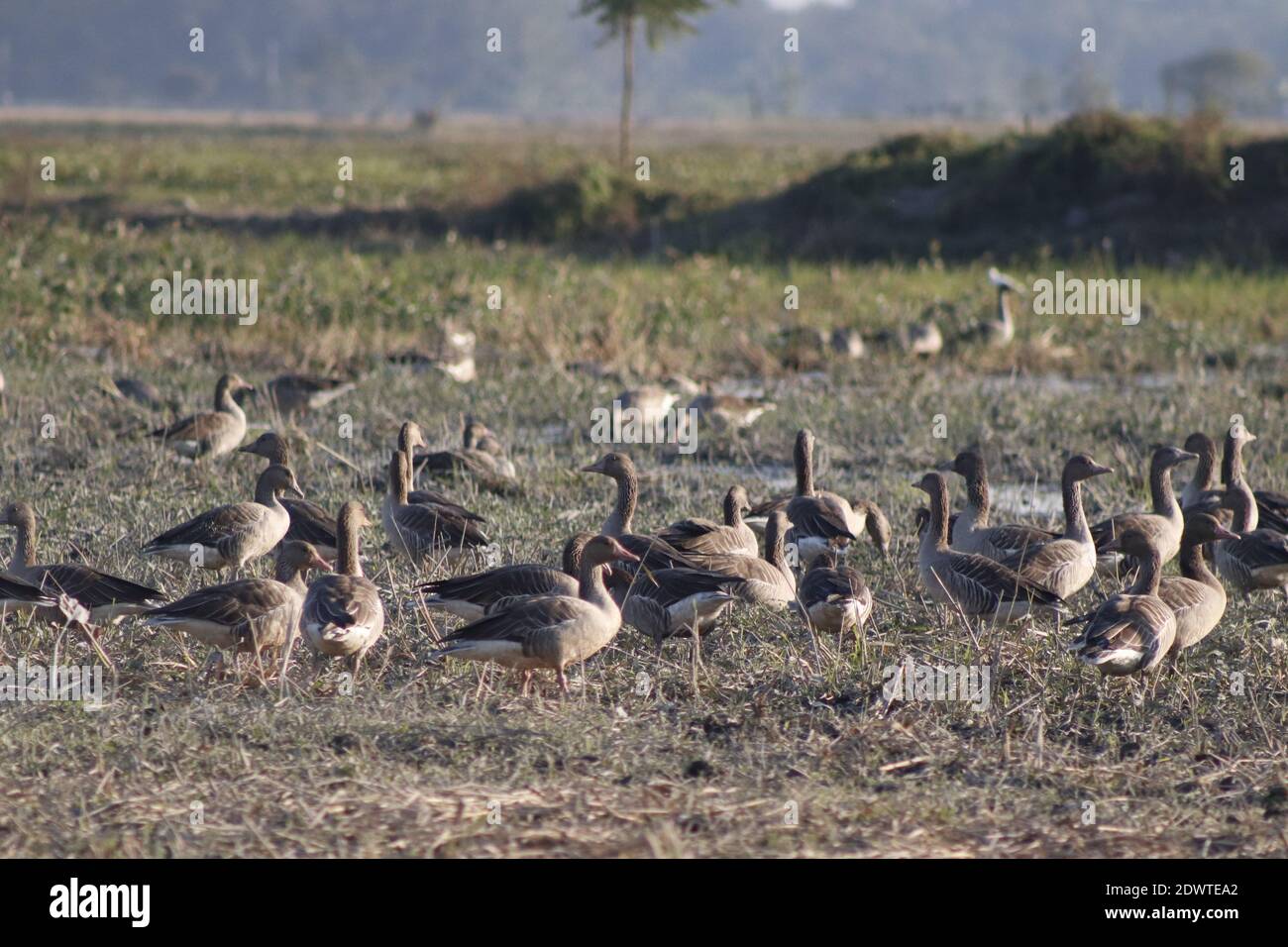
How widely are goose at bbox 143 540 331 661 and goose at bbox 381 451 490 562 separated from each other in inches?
66.0

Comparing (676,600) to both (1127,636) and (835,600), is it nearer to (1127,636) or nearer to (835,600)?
(835,600)

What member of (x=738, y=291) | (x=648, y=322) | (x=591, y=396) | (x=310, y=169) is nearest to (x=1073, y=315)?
(x=738, y=291)

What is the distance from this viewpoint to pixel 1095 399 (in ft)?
46.6

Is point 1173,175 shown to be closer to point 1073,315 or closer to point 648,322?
point 1073,315

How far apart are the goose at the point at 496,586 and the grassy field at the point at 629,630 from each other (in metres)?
0.27

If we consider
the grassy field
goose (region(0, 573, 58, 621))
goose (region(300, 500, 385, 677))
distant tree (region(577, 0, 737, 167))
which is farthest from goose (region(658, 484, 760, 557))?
distant tree (region(577, 0, 737, 167))

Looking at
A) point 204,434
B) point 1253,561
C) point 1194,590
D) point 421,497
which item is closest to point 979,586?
point 1194,590

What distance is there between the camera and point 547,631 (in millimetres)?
6297

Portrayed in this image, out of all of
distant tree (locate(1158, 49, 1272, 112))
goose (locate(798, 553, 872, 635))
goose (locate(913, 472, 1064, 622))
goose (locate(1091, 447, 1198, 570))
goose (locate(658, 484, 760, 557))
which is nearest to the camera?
goose (locate(798, 553, 872, 635))

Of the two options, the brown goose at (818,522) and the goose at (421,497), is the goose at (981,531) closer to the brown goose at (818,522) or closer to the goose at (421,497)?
the brown goose at (818,522)

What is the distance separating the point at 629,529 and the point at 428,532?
3.65 ft

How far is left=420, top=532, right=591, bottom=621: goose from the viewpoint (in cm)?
680

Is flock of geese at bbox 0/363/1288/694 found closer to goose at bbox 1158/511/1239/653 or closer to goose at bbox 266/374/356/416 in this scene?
goose at bbox 1158/511/1239/653

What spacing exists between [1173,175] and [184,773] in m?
25.9
